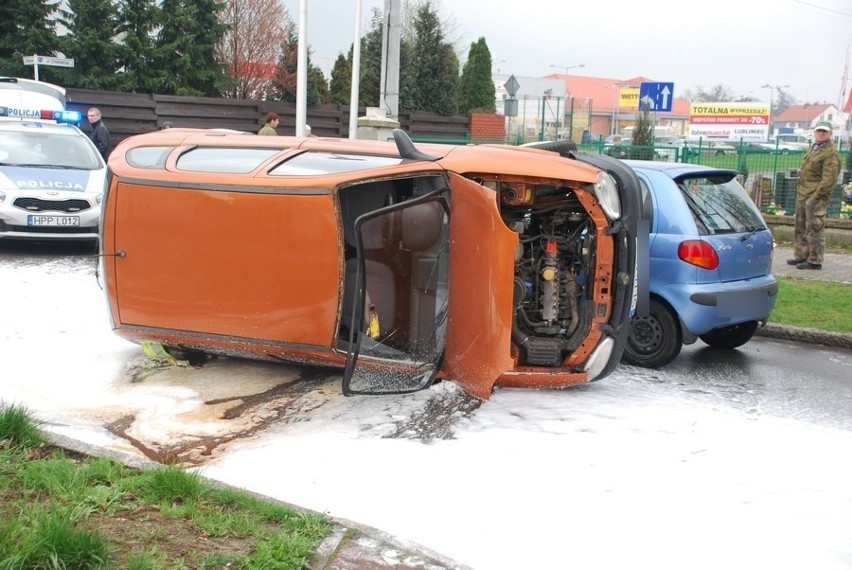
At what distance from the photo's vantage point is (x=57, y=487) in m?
4.01

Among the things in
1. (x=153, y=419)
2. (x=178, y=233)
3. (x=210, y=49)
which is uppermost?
(x=210, y=49)

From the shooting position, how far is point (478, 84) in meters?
31.5

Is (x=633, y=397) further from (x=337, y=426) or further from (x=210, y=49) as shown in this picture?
(x=210, y=49)

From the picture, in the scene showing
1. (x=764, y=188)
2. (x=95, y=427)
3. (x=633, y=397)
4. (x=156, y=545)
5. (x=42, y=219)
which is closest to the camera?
(x=156, y=545)

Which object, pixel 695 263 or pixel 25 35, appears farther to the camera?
pixel 25 35

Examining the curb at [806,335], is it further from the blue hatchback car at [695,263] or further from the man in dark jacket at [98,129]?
the man in dark jacket at [98,129]

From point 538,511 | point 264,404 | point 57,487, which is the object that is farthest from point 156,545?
point 264,404

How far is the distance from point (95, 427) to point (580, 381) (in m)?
3.14

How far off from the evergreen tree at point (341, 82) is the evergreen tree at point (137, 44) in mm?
7882

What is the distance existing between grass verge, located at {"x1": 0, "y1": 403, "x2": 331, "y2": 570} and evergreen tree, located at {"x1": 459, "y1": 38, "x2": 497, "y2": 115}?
28.1 meters

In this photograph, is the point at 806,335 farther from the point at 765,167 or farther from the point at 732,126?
the point at 732,126

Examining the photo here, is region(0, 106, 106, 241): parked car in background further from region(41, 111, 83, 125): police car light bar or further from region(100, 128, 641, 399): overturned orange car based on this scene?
region(100, 128, 641, 399): overturned orange car

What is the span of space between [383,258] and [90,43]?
22498mm

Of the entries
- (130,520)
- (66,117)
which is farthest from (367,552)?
(66,117)
